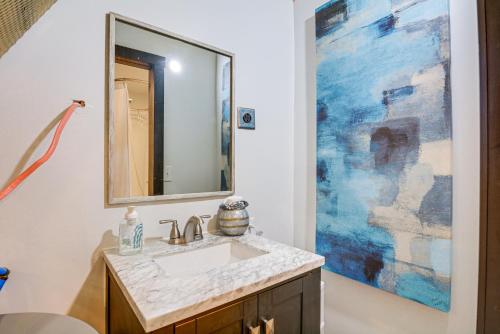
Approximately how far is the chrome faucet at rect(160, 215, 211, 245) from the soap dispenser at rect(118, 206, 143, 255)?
0.13 meters

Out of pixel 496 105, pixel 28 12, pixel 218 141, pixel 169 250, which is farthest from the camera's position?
pixel 218 141

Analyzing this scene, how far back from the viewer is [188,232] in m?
1.07

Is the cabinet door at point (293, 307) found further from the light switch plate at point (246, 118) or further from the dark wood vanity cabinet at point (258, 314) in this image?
the light switch plate at point (246, 118)

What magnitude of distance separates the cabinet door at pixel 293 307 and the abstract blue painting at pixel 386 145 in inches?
16.6

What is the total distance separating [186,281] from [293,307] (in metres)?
0.38

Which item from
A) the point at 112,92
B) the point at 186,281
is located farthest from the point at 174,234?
the point at 112,92

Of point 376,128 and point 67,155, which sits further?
point 376,128

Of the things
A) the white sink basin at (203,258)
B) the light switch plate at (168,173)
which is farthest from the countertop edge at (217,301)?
the light switch plate at (168,173)

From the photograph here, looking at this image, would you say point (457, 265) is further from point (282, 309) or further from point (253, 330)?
point (253, 330)

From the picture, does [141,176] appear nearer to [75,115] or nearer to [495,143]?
[75,115]

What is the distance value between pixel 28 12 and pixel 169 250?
2.95ft

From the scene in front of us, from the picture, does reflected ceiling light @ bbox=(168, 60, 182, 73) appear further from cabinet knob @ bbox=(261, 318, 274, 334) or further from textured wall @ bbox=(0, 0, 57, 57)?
cabinet knob @ bbox=(261, 318, 274, 334)

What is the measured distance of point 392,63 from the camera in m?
1.08

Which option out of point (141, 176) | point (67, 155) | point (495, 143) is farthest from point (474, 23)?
point (67, 155)
